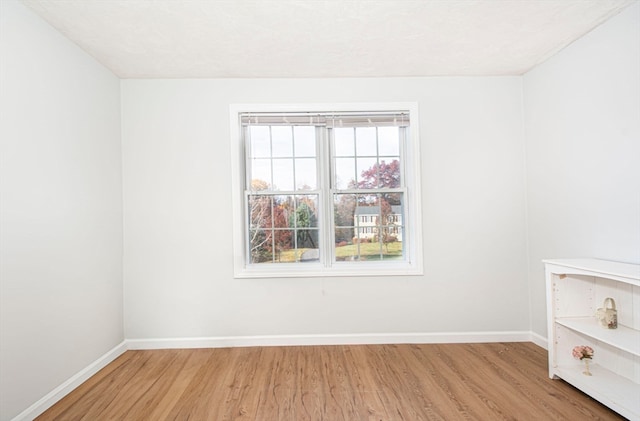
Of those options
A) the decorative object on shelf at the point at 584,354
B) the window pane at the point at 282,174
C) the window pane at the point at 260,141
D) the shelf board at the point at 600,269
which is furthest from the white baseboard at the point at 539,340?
the window pane at the point at 260,141

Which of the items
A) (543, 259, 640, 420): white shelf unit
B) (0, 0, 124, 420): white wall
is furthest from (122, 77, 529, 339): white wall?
A: (543, 259, 640, 420): white shelf unit

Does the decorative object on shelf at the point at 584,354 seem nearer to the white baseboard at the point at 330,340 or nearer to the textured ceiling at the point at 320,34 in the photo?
the white baseboard at the point at 330,340

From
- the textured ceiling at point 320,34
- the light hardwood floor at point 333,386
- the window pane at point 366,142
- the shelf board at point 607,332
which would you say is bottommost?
the light hardwood floor at point 333,386

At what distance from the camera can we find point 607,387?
208cm

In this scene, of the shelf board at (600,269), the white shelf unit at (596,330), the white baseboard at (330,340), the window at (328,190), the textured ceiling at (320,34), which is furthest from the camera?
the window at (328,190)

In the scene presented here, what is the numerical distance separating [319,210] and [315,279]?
2.33ft

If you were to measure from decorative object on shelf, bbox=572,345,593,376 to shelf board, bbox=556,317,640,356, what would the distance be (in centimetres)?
15

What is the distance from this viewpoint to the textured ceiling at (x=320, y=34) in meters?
2.10

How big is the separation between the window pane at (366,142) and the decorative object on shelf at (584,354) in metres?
2.30

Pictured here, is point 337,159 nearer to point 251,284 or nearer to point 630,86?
point 251,284

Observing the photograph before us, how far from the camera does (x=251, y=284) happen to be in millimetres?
3133

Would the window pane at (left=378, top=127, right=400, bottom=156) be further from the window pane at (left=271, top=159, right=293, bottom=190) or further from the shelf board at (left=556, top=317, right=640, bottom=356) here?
the shelf board at (left=556, top=317, right=640, bottom=356)

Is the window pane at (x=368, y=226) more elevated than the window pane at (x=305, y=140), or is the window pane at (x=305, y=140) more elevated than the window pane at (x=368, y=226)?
the window pane at (x=305, y=140)

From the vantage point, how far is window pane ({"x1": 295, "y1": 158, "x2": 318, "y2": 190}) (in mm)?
3277
